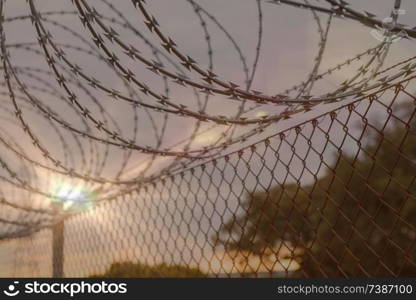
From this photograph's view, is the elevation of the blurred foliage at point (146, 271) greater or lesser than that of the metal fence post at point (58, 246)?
lesser

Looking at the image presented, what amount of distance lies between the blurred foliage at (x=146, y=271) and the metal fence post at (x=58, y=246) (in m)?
1.19

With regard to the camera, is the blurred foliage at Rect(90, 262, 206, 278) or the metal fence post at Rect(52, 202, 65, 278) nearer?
the blurred foliage at Rect(90, 262, 206, 278)

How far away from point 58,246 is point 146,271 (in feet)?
7.51

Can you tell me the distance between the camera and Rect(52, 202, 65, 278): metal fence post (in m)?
7.73

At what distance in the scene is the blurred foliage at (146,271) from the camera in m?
5.20

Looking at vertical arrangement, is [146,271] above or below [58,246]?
below

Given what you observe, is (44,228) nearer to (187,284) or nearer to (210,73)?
(187,284)

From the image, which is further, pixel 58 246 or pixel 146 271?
pixel 58 246

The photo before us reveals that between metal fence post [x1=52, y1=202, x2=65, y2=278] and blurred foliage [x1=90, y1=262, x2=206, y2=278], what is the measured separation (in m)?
1.19

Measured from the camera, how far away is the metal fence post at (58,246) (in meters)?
7.73

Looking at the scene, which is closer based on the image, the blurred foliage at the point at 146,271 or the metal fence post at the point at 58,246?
the blurred foliage at the point at 146,271

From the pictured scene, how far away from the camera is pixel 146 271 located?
19.8 feet

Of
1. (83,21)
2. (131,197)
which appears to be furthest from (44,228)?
(83,21)

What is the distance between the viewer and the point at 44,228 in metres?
8.29
